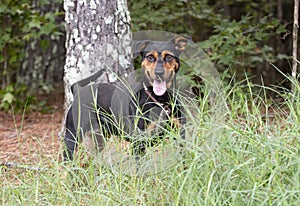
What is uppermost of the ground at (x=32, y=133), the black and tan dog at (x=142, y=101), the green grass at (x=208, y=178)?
the black and tan dog at (x=142, y=101)

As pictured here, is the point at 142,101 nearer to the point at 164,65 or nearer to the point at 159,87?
the point at 159,87

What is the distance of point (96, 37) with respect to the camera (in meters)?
4.12

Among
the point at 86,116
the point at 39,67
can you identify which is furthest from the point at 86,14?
the point at 39,67

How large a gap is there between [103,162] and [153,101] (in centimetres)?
59

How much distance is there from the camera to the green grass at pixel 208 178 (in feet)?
7.79

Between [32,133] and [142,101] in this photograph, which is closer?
[142,101]

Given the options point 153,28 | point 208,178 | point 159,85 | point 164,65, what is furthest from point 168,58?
point 153,28

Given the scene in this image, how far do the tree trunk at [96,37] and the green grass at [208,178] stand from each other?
4.32 feet

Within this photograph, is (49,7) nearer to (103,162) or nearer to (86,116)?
(86,116)

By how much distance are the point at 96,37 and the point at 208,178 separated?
6.30ft

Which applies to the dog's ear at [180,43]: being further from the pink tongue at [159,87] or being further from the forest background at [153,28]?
the forest background at [153,28]

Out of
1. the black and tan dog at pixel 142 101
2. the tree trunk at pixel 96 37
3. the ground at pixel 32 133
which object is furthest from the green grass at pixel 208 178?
the tree trunk at pixel 96 37

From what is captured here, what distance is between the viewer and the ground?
164 inches

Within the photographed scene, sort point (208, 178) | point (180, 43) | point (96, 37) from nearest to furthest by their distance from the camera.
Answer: point (208, 178) → point (180, 43) → point (96, 37)
